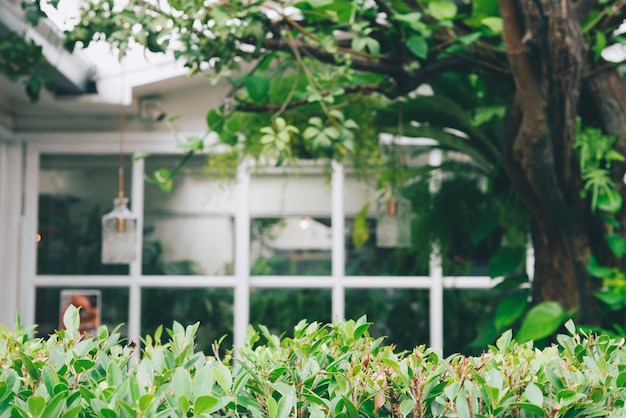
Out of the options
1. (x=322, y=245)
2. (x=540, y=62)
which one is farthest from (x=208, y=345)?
(x=540, y=62)

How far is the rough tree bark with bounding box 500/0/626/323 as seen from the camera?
206 cm

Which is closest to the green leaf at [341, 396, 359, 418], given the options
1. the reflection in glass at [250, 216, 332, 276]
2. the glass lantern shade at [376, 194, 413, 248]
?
the glass lantern shade at [376, 194, 413, 248]

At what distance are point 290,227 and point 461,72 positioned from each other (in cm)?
241

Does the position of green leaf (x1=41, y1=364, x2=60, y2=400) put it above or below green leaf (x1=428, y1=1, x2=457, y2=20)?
below

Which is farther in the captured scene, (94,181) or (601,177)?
(94,181)

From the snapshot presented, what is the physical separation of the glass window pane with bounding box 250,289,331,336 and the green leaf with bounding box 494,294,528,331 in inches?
77.1

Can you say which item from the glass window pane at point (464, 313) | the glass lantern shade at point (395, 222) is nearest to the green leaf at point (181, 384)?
the glass lantern shade at point (395, 222)

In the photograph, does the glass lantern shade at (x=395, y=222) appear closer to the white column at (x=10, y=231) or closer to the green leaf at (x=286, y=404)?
the green leaf at (x=286, y=404)

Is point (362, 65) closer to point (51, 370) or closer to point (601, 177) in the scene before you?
point (601, 177)

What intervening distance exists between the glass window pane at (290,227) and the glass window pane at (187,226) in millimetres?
182

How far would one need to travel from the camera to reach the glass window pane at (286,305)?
4.74m

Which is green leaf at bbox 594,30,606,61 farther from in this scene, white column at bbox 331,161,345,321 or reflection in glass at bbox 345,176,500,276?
white column at bbox 331,161,345,321

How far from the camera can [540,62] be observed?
2133mm

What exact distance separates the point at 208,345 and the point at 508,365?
3.74 meters
